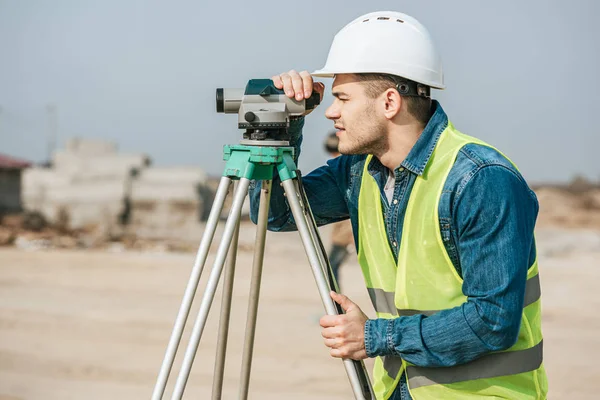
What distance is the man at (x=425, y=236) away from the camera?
2.14m

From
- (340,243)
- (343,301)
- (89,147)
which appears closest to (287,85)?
(343,301)

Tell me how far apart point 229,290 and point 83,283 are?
857 centimetres

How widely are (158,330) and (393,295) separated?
18.8ft

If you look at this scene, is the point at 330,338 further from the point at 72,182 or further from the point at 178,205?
the point at 72,182

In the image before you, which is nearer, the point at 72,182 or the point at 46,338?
the point at 46,338

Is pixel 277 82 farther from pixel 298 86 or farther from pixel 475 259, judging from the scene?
pixel 475 259

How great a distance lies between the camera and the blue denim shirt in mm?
2121

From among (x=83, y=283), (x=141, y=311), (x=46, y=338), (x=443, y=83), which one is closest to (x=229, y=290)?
(x=443, y=83)

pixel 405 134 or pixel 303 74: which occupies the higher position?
pixel 303 74

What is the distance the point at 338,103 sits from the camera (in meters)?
2.44

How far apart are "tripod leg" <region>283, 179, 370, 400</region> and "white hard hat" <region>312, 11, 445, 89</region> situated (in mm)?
368

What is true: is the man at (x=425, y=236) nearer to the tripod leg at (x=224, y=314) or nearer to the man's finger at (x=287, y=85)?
the man's finger at (x=287, y=85)

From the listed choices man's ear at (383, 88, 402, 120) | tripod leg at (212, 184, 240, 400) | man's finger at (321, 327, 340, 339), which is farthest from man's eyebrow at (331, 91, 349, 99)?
man's finger at (321, 327, 340, 339)

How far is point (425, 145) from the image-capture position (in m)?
2.38
